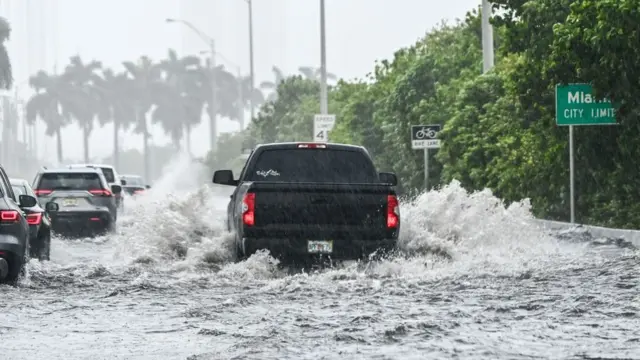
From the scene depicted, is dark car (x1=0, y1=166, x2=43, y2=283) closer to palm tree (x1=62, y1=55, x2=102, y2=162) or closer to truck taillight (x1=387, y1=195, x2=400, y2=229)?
truck taillight (x1=387, y1=195, x2=400, y2=229)

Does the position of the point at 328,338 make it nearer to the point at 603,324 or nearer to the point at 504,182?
the point at 603,324

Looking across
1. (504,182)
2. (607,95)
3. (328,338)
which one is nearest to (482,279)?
(328,338)

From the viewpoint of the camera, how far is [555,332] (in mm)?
11508

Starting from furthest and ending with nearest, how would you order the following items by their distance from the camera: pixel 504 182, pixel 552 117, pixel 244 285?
1. pixel 504 182
2. pixel 552 117
3. pixel 244 285

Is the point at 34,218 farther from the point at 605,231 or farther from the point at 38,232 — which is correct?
the point at 605,231

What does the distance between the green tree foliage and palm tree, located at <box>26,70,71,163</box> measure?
351ft

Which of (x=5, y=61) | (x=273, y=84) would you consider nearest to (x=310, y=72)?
(x=273, y=84)

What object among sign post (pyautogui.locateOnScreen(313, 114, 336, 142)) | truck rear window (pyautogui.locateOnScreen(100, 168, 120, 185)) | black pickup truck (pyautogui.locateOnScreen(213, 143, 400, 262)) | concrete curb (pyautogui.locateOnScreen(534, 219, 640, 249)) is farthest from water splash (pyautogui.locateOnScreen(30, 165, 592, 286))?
sign post (pyautogui.locateOnScreen(313, 114, 336, 142))

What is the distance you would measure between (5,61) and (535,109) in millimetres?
60048

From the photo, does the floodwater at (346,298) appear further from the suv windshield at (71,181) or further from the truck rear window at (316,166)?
the suv windshield at (71,181)

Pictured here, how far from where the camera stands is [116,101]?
500ft

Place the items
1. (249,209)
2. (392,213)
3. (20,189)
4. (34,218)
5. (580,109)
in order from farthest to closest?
1. (580,109)
2. (20,189)
3. (34,218)
4. (392,213)
5. (249,209)

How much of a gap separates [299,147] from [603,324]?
7.32 metres

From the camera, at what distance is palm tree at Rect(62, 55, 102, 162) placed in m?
152
